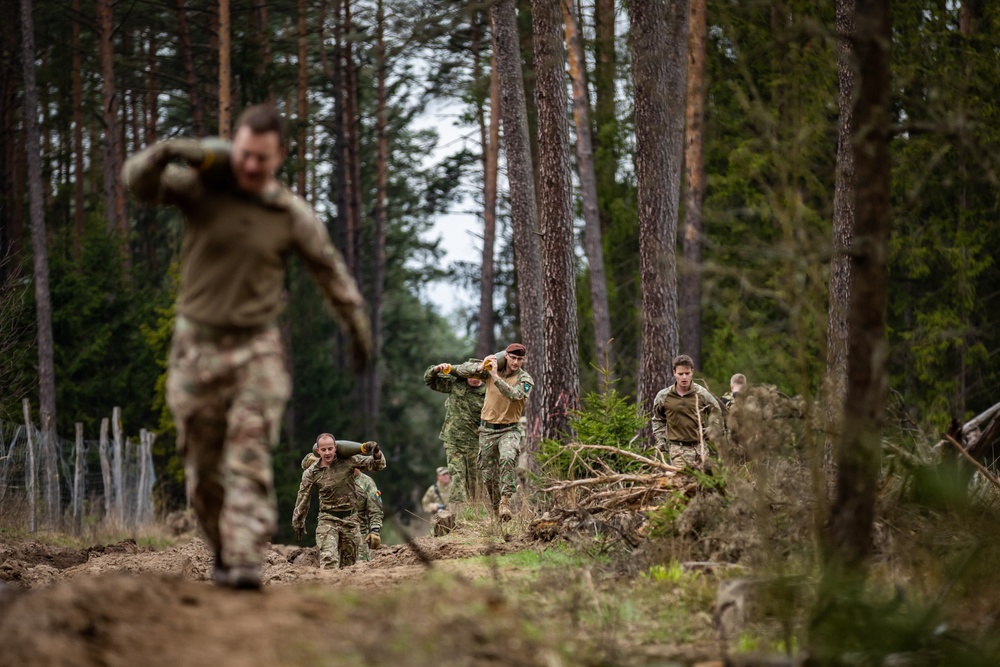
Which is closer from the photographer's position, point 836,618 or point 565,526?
point 836,618

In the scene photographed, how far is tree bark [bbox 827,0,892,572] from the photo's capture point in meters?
5.39

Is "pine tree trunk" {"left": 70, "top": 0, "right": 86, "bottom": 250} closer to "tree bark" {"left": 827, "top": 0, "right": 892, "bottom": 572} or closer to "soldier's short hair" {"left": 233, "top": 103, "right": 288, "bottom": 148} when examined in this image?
"soldier's short hair" {"left": 233, "top": 103, "right": 288, "bottom": 148}

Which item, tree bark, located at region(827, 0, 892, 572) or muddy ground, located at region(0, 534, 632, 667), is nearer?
muddy ground, located at region(0, 534, 632, 667)

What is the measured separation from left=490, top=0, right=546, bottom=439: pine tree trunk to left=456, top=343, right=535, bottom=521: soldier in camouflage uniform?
5.28 ft

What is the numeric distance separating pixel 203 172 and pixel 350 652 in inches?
90.9

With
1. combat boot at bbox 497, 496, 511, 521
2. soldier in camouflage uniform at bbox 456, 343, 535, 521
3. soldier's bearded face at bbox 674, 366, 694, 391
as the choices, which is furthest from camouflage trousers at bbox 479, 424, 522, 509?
soldier's bearded face at bbox 674, 366, 694, 391

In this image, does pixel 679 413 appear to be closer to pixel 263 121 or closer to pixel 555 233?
pixel 555 233

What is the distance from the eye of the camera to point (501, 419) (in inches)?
548

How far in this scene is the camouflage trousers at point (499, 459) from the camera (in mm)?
13547

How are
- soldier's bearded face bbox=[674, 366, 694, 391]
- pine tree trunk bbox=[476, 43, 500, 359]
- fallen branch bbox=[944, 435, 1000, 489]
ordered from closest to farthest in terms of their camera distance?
fallen branch bbox=[944, 435, 1000, 489] → soldier's bearded face bbox=[674, 366, 694, 391] → pine tree trunk bbox=[476, 43, 500, 359]

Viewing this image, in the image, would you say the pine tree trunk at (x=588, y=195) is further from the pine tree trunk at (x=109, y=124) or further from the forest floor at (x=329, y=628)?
the forest floor at (x=329, y=628)

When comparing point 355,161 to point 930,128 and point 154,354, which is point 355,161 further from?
point 930,128

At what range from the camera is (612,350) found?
104 feet

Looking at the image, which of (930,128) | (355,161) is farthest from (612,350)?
(930,128)
